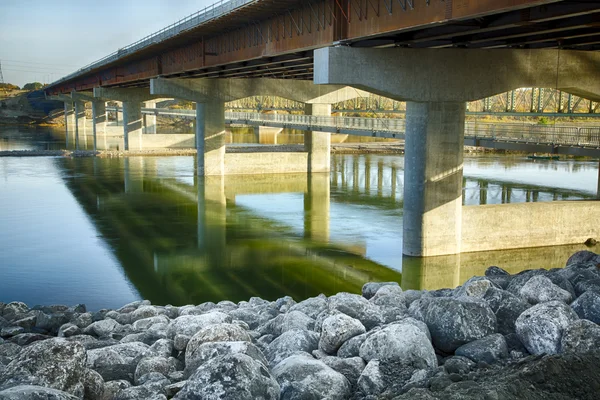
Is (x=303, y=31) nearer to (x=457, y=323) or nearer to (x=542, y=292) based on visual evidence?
(x=542, y=292)

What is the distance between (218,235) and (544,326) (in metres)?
17.1

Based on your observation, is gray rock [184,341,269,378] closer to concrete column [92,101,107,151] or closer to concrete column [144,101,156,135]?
concrete column [92,101,107,151]

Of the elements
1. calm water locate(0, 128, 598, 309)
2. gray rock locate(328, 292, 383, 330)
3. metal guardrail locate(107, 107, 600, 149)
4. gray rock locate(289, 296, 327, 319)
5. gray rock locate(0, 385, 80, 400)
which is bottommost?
calm water locate(0, 128, 598, 309)

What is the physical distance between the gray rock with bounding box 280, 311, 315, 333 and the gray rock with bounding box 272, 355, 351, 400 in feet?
7.33

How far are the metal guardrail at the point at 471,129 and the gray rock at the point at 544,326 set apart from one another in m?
18.0

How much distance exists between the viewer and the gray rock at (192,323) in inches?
427

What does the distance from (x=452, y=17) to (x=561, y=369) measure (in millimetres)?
9573

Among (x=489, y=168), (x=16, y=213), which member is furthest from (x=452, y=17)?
(x=489, y=168)

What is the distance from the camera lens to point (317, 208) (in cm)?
3111

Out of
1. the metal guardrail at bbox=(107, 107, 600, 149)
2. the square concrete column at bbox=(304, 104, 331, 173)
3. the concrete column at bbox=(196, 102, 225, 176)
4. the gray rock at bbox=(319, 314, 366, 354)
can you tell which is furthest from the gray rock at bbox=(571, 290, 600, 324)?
the square concrete column at bbox=(304, 104, 331, 173)

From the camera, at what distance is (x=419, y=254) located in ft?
70.1

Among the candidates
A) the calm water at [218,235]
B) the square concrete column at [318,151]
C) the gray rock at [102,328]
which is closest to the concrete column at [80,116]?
the calm water at [218,235]

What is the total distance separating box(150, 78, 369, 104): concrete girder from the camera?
147 feet

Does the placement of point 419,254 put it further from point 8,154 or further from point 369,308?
point 8,154
